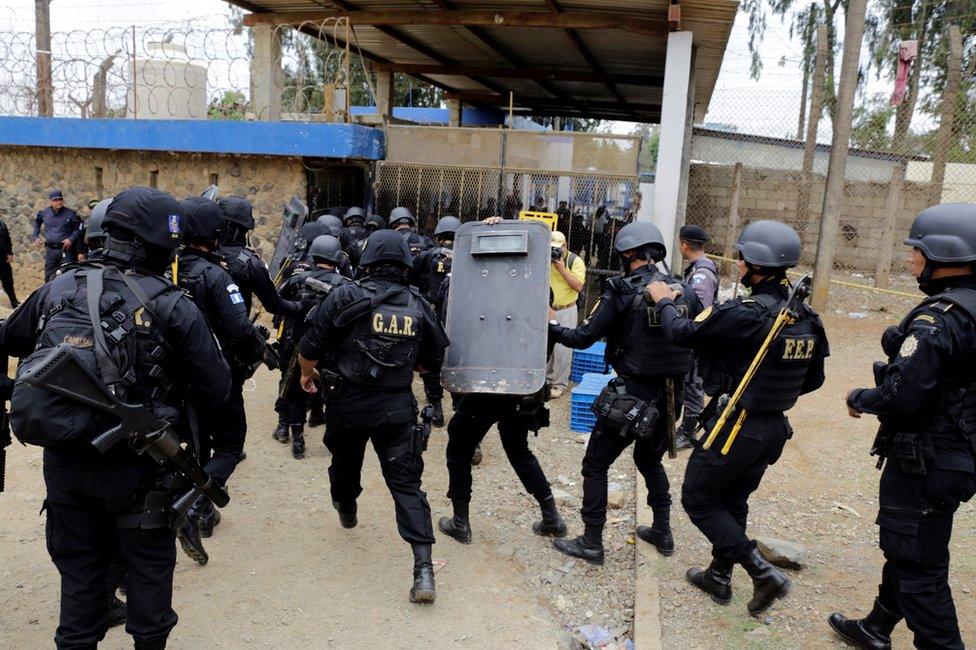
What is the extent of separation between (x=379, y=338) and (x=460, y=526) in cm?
140

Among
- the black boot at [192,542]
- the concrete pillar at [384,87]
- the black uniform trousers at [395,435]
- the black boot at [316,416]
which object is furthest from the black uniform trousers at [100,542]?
the concrete pillar at [384,87]

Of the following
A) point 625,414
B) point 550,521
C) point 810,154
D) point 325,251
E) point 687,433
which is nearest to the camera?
point 625,414

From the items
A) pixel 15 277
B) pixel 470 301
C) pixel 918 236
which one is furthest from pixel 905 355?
pixel 15 277

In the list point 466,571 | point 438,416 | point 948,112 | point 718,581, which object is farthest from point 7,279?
point 948,112

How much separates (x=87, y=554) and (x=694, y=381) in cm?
479

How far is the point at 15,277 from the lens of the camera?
36.3 ft

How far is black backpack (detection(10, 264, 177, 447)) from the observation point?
2.31 meters

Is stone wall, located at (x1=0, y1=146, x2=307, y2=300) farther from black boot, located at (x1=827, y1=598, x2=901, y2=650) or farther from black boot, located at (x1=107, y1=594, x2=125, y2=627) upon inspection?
black boot, located at (x1=827, y1=598, x2=901, y2=650)

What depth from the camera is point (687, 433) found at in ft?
19.7

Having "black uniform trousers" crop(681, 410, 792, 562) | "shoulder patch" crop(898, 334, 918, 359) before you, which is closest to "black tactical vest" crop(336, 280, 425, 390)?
"black uniform trousers" crop(681, 410, 792, 562)

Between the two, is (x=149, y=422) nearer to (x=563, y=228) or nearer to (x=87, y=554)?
(x=87, y=554)

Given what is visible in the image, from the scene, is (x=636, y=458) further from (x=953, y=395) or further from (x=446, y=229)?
(x=446, y=229)

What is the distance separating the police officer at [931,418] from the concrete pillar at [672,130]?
207 inches

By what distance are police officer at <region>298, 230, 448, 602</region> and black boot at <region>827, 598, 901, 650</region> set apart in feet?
6.46
